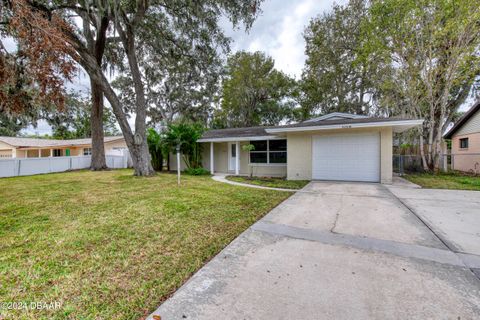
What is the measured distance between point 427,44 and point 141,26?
1401 cm

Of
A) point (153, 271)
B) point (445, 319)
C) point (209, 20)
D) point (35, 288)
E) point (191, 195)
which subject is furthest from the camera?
point (209, 20)

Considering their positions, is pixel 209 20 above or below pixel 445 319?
above

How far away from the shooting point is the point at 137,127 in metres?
10.6

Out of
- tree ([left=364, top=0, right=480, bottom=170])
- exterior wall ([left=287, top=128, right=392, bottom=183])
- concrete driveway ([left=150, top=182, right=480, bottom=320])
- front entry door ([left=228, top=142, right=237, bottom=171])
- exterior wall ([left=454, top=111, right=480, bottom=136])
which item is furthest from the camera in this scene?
front entry door ([left=228, top=142, right=237, bottom=171])

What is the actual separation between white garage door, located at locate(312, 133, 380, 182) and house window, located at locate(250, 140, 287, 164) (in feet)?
7.08

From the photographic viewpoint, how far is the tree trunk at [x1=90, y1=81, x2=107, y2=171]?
13523 millimetres

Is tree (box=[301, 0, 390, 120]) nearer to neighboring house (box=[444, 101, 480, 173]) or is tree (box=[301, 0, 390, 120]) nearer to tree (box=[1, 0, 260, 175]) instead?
neighboring house (box=[444, 101, 480, 173])

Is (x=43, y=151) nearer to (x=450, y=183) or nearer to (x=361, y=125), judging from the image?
(x=361, y=125)

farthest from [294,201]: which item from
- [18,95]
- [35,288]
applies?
[18,95]

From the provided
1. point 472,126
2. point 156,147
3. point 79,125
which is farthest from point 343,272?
point 79,125

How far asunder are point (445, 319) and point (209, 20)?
11549 millimetres

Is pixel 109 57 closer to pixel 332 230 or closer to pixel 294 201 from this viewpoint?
pixel 294 201

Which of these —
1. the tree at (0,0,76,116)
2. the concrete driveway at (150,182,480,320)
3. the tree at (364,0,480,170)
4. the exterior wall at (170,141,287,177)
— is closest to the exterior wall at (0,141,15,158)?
the exterior wall at (170,141,287,177)

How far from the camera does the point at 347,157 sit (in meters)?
8.55
